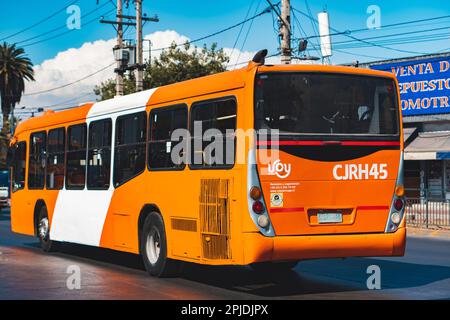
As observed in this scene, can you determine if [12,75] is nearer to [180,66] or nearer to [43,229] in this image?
[180,66]

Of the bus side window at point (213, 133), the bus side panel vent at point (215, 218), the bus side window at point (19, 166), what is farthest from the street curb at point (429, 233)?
the bus side panel vent at point (215, 218)

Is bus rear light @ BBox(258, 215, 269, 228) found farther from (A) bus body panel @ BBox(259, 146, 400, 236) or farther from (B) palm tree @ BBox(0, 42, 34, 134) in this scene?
(B) palm tree @ BBox(0, 42, 34, 134)

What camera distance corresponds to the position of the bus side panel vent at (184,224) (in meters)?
12.0

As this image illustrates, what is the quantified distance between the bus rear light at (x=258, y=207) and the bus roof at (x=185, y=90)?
5.36 feet

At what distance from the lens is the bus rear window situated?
11.1 m

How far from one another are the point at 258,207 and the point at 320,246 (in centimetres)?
105

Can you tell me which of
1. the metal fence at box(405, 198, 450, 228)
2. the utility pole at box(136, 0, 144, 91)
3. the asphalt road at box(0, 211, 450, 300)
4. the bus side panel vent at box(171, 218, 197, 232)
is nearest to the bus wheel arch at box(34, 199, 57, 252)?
the asphalt road at box(0, 211, 450, 300)

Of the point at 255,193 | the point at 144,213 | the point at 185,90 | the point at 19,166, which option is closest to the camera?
the point at 255,193

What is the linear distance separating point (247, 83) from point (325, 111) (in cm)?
123

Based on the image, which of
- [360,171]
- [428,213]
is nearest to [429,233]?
[428,213]

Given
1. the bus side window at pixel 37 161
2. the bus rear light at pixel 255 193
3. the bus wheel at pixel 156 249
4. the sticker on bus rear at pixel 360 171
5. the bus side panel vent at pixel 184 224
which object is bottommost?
the bus wheel at pixel 156 249

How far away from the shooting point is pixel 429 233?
83.8ft

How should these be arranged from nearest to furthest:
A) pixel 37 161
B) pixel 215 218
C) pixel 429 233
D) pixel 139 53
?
1. pixel 215 218
2. pixel 37 161
3. pixel 429 233
4. pixel 139 53

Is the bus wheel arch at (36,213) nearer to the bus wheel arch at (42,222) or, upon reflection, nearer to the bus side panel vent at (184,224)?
the bus wheel arch at (42,222)
